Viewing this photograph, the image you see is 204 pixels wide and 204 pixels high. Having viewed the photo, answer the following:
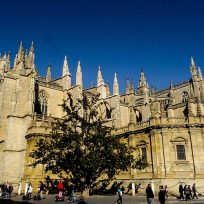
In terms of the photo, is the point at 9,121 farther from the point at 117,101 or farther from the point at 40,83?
the point at 117,101

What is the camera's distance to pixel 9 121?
29188 mm

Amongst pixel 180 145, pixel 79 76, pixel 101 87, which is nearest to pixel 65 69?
pixel 79 76

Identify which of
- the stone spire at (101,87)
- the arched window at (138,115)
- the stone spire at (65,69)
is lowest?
the arched window at (138,115)

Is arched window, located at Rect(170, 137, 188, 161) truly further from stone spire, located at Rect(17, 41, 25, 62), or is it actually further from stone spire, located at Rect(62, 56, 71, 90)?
stone spire, located at Rect(17, 41, 25, 62)

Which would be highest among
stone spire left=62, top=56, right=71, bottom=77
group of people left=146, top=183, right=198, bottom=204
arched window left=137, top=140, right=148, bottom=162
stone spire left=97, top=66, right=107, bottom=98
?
stone spire left=62, top=56, right=71, bottom=77

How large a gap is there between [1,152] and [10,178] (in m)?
3.29

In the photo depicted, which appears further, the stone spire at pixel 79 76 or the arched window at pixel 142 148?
the stone spire at pixel 79 76

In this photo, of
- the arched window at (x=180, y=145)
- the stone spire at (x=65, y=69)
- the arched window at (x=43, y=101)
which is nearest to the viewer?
the arched window at (x=180, y=145)

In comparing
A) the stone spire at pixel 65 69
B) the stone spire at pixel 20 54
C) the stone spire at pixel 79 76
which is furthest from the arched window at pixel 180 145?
the stone spire at pixel 20 54

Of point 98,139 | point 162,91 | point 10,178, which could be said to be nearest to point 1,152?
point 10,178

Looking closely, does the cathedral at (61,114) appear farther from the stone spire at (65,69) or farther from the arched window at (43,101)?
the stone spire at (65,69)

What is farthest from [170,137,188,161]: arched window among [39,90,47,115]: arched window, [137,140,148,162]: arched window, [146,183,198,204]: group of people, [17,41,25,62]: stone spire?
[17,41,25,62]: stone spire

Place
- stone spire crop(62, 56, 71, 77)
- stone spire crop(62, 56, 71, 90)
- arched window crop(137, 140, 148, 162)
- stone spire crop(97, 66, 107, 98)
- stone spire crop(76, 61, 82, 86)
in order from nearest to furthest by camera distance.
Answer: arched window crop(137, 140, 148, 162), stone spire crop(76, 61, 82, 86), stone spire crop(62, 56, 71, 90), stone spire crop(62, 56, 71, 77), stone spire crop(97, 66, 107, 98)

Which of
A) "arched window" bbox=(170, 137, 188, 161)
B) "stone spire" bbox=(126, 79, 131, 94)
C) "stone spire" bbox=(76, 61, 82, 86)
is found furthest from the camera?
"stone spire" bbox=(126, 79, 131, 94)
